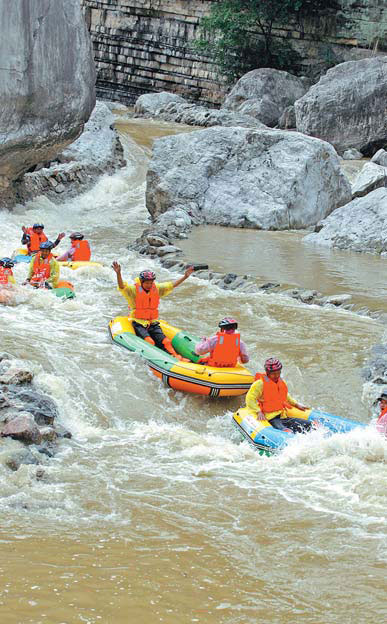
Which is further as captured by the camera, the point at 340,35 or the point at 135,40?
the point at 135,40

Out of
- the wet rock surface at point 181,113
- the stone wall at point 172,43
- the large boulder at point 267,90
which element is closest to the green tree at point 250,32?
the stone wall at point 172,43

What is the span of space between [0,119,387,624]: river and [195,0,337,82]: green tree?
80.9 feet

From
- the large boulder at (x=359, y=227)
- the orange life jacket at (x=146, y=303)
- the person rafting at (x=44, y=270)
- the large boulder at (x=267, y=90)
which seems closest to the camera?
the orange life jacket at (x=146, y=303)

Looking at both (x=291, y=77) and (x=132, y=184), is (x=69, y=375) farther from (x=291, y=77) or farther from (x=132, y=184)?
(x=291, y=77)

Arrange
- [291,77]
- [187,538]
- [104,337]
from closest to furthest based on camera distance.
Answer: [187,538]
[104,337]
[291,77]

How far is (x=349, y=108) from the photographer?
2803 cm

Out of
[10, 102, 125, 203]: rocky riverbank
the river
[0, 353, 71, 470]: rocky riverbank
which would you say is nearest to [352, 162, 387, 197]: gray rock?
[10, 102, 125, 203]: rocky riverbank

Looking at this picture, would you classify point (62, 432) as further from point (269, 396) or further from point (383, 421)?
point (383, 421)

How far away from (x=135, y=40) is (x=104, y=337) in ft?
105

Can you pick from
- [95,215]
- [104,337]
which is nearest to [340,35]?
[95,215]

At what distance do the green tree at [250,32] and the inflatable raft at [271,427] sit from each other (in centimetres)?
2921

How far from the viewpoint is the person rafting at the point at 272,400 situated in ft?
31.0

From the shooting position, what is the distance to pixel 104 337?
11609 mm

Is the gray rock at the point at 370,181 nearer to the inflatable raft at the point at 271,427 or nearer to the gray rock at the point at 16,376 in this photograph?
the inflatable raft at the point at 271,427
